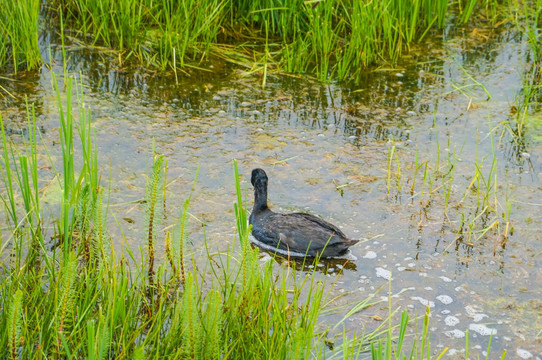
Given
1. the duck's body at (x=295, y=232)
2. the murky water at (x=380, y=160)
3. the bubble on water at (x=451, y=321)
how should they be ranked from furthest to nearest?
the duck's body at (x=295, y=232)
the murky water at (x=380, y=160)
the bubble on water at (x=451, y=321)

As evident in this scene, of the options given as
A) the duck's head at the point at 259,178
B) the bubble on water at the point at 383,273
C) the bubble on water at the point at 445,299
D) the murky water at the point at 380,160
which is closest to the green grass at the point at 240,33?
the murky water at the point at 380,160

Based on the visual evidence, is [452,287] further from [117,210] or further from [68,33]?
[68,33]

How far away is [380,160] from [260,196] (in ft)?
4.54

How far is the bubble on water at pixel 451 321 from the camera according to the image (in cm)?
469

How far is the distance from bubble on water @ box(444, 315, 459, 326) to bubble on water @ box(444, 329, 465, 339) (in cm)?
7

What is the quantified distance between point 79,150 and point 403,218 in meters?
2.95

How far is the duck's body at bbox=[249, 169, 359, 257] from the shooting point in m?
5.36

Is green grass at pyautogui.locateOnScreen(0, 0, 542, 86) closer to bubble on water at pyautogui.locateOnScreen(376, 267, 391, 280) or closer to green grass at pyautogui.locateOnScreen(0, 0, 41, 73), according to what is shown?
green grass at pyautogui.locateOnScreen(0, 0, 41, 73)

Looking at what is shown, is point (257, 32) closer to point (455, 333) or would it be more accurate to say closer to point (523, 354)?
point (455, 333)

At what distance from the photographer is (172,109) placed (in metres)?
7.49

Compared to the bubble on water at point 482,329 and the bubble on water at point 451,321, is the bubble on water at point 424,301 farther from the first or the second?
the bubble on water at point 482,329

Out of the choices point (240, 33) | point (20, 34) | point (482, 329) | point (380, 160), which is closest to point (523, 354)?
point (482, 329)

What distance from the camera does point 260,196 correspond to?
593 centimetres

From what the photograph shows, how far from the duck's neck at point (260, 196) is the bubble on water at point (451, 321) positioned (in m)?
1.81
